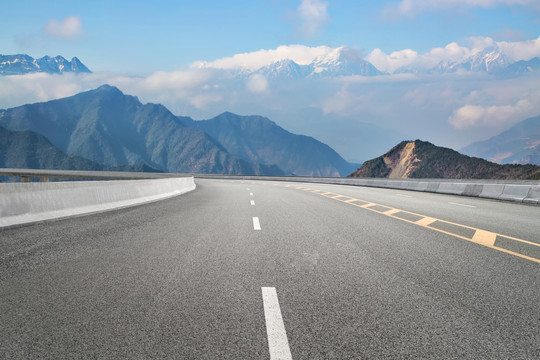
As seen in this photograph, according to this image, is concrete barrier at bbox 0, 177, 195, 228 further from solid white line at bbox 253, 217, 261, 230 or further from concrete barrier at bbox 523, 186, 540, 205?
concrete barrier at bbox 523, 186, 540, 205

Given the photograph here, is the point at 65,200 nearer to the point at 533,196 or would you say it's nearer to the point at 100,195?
the point at 100,195

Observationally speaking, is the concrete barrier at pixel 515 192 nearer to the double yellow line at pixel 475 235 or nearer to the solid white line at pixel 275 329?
the double yellow line at pixel 475 235

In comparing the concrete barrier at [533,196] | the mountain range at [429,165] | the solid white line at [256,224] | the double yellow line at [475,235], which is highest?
the mountain range at [429,165]

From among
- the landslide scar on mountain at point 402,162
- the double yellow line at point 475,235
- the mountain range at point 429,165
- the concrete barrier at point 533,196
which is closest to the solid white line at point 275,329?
the double yellow line at point 475,235

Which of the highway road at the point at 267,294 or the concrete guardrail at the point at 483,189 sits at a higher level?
the concrete guardrail at the point at 483,189

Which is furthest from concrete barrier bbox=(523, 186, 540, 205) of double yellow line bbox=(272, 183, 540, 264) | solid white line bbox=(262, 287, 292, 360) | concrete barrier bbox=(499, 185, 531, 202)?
solid white line bbox=(262, 287, 292, 360)

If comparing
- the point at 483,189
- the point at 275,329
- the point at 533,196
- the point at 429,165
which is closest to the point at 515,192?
the point at 533,196

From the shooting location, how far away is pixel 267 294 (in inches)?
158

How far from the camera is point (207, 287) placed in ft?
13.9

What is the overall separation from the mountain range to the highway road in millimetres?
108717

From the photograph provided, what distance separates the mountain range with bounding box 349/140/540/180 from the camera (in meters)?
108

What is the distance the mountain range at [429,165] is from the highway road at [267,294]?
108717 millimetres

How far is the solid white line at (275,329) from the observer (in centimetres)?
273

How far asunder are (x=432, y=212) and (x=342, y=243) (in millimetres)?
6373
